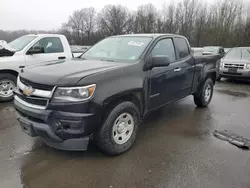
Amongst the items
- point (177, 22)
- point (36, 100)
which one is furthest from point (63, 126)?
point (177, 22)

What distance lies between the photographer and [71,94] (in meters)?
2.87

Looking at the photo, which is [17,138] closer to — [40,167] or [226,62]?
[40,167]

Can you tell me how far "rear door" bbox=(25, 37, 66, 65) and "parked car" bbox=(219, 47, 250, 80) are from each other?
7586mm

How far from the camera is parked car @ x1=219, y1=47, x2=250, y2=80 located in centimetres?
1007

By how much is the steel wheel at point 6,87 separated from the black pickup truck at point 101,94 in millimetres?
3000

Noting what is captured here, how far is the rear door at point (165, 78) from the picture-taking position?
153 inches

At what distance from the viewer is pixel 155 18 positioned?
5247cm

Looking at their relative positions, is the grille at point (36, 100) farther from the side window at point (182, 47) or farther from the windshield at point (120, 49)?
the side window at point (182, 47)

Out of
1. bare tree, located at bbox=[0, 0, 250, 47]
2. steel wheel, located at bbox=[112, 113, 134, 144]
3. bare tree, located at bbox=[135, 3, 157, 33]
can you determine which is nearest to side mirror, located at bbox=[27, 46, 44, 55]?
steel wheel, located at bbox=[112, 113, 134, 144]

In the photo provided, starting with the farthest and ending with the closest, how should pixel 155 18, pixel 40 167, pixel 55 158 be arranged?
pixel 155 18 → pixel 55 158 → pixel 40 167

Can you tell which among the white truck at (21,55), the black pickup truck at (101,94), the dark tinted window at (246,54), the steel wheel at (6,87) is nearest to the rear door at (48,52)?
the white truck at (21,55)

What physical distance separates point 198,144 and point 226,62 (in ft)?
26.1

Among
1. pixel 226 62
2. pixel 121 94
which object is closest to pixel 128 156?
pixel 121 94

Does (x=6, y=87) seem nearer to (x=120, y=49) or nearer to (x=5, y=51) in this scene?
(x=5, y=51)
